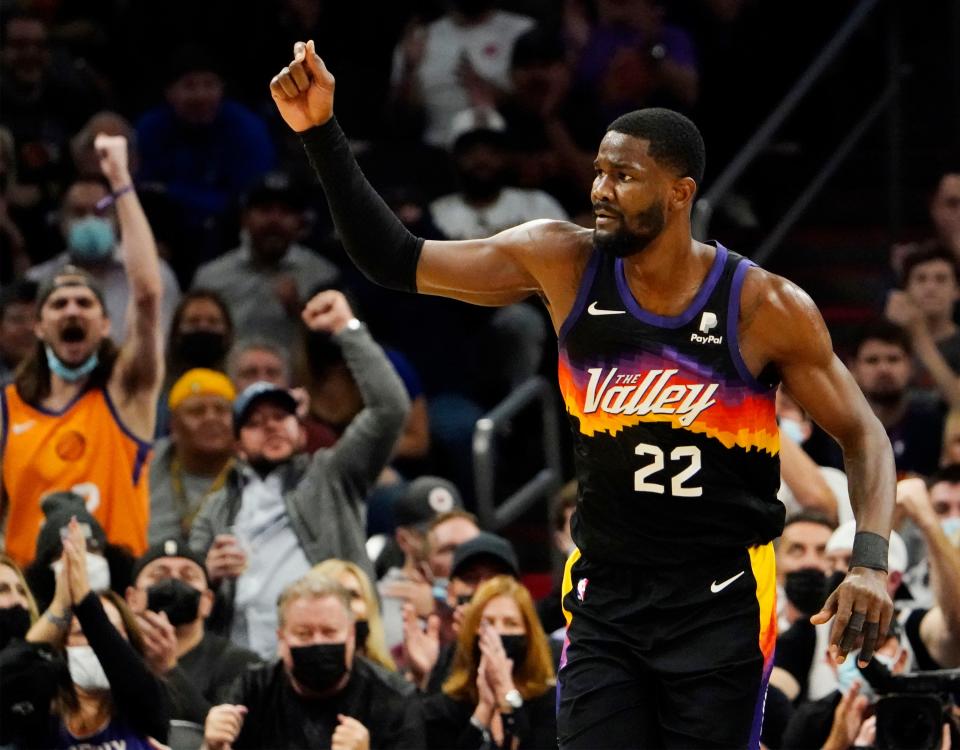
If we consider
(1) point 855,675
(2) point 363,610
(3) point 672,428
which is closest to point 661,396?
(3) point 672,428

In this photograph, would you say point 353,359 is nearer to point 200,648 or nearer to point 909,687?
point 200,648

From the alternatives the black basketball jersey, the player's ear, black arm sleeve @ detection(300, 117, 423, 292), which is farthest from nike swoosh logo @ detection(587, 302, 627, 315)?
black arm sleeve @ detection(300, 117, 423, 292)

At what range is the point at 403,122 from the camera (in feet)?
35.4

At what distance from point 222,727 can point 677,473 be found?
2.27m

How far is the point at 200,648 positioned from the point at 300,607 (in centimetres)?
64

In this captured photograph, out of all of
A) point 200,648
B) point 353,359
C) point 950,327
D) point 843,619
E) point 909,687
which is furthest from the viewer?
point 950,327

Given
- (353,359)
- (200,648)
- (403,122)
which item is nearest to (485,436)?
(353,359)

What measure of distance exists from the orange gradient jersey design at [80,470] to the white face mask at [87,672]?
1.20 metres

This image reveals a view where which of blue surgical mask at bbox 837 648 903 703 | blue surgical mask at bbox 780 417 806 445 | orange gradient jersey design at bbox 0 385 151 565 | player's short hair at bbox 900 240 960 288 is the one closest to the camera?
blue surgical mask at bbox 837 648 903 703

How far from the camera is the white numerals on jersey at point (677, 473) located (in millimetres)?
4520

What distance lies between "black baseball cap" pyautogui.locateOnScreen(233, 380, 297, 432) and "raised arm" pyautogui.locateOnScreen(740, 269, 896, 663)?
11.1ft

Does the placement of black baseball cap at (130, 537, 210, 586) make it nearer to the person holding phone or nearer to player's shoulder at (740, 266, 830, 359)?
the person holding phone

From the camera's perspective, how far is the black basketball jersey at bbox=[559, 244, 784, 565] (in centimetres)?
452

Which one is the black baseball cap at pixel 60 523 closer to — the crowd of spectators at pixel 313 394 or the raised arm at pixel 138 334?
the crowd of spectators at pixel 313 394
